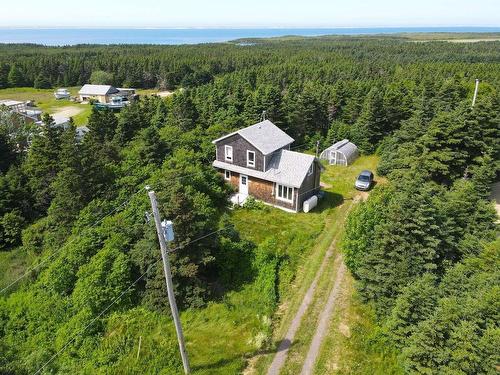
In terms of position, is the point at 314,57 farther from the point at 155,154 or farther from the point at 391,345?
the point at 391,345

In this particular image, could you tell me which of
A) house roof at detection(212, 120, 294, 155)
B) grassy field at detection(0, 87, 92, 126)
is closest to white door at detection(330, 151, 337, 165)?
house roof at detection(212, 120, 294, 155)

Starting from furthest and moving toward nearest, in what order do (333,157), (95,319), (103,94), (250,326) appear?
1. (103,94)
2. (333,157)
3. (95,319)
4. (250,326)

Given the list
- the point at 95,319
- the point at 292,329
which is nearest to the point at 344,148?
the point at 292,329

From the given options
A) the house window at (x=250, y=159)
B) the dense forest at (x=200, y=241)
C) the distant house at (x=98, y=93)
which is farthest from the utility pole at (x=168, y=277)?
the distant house at (x=98, y=93)

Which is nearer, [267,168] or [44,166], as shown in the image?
[267,168]

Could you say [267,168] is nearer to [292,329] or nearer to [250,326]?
[250,326]

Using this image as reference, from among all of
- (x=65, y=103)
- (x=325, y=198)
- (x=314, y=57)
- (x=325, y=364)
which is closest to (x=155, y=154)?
(x=325, y=198)

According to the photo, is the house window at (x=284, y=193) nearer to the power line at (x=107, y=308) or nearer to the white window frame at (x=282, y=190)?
the white window frame at (x=282, y=190)

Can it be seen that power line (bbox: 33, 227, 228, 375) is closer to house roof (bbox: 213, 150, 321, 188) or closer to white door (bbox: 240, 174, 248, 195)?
house roof (bbox: 213, 150, 321, 188)
